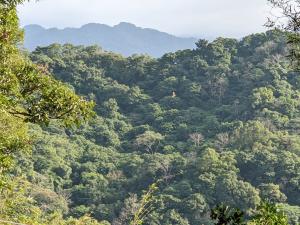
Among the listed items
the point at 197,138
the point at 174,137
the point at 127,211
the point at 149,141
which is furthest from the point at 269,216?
the point at 174,137

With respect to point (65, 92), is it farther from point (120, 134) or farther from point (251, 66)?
point (251, 66)

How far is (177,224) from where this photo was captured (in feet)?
122

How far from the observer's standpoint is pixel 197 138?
172 ft

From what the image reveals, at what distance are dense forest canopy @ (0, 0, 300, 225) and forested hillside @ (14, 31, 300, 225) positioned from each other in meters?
0.12

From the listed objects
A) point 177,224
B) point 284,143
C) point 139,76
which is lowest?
point 177,224

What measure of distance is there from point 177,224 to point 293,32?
104 feet

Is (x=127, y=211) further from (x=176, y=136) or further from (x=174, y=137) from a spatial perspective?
(x=176, y=136)

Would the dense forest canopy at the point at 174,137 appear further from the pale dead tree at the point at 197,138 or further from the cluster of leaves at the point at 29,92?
the cluster of leaves at the point at 29,92

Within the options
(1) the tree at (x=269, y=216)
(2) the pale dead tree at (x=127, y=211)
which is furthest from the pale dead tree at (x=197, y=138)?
(1) the tree at (x=269, y=216)

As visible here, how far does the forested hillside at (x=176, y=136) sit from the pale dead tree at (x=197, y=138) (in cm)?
14

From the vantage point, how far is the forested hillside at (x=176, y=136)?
39312mm

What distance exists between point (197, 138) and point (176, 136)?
3.77m

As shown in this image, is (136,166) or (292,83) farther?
(292,83)

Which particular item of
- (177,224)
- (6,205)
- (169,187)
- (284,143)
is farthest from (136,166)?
(6,205)
